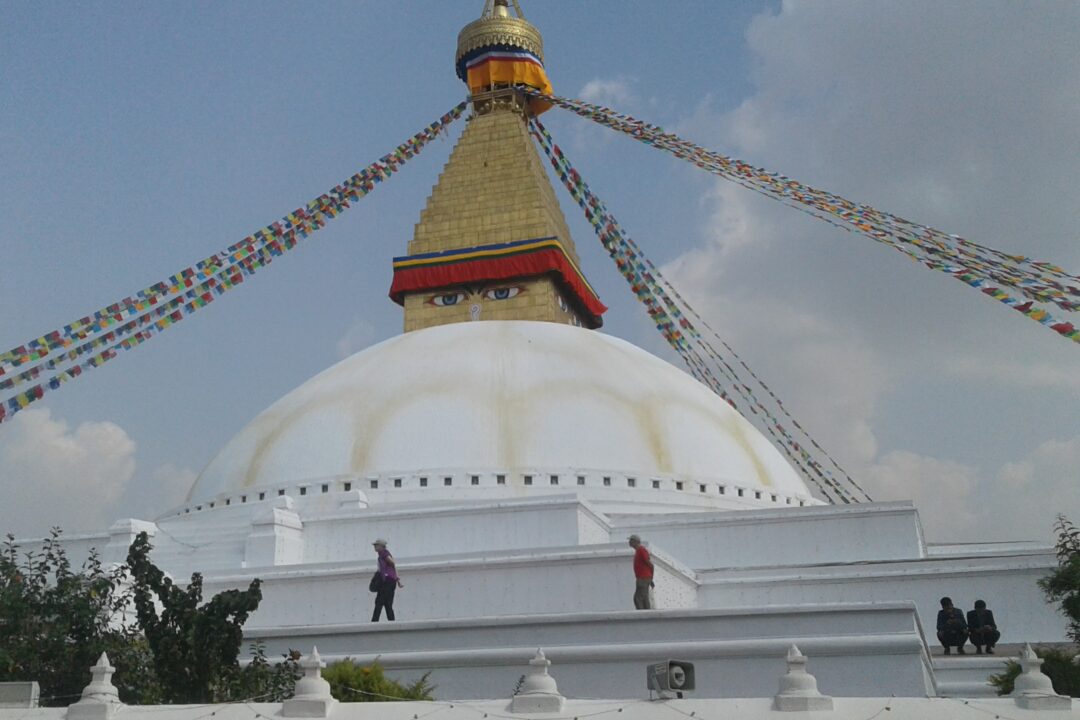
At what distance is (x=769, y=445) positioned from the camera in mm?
16516

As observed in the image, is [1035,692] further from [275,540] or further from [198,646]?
[275,540]

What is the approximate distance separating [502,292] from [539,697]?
52.8ft

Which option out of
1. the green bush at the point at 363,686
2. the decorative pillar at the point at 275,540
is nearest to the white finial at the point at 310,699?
the green bush at the point at 363,686

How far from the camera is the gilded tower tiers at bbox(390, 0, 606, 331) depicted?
70.1ft

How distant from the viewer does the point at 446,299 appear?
21.9m

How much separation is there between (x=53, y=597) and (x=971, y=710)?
21.8 ft

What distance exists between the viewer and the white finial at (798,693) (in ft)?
18.0

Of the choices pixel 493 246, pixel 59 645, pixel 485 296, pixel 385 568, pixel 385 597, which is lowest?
pixel 59 645

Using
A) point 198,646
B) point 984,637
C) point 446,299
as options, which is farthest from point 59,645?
point 446,299

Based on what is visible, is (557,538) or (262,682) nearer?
(262,682)

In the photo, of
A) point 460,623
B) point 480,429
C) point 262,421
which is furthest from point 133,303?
point 460,623

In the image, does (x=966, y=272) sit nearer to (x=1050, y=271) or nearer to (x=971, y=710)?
(x=1050, y=271)

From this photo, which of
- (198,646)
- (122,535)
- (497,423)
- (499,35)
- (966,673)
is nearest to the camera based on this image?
(198,646)

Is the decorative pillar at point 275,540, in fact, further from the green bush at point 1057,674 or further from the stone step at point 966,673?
the green bush at point 1057,674
